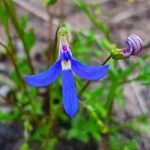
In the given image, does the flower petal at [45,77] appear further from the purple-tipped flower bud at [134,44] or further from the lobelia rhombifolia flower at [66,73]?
the purple-tipped flower bud at [134,44]

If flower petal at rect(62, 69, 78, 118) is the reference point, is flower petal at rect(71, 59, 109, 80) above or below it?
above

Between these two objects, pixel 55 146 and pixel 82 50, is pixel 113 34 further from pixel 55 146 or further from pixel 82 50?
pixel 55 146

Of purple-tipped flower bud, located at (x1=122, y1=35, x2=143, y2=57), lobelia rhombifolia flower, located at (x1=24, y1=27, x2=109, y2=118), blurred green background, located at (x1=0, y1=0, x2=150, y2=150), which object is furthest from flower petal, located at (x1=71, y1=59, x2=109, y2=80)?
blurred green background, located at (x1=0, y1=0, x2=150, y2=150)

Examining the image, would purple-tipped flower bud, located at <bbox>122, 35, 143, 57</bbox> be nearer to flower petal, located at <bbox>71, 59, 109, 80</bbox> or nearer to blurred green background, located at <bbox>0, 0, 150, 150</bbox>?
flower petal, located at <bbox>71, 59, 109, 80</bbox>

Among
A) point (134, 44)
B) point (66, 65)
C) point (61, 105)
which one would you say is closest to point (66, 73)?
point (66, 65)

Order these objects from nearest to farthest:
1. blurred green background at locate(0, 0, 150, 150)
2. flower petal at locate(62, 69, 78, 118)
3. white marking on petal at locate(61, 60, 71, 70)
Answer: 1. flower petal at locate(62, 69, 78, 118)
2. white marking on petal at locate(61, 60, 71, 70)
3. blurred green background at locate(0, 0, 150, 150)

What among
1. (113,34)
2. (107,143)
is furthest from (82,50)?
(113,34)

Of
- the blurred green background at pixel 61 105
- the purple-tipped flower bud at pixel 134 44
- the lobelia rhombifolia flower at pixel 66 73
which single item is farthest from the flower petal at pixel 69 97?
the blurred green background at pixel 61 105

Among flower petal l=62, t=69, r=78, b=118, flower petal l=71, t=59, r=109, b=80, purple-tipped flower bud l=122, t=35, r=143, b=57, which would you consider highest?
purple-tipped flower bud l=122, t=35, r=143, b=57

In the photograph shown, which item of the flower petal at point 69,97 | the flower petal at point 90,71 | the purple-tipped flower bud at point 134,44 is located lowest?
the flower petal at point 69,97
